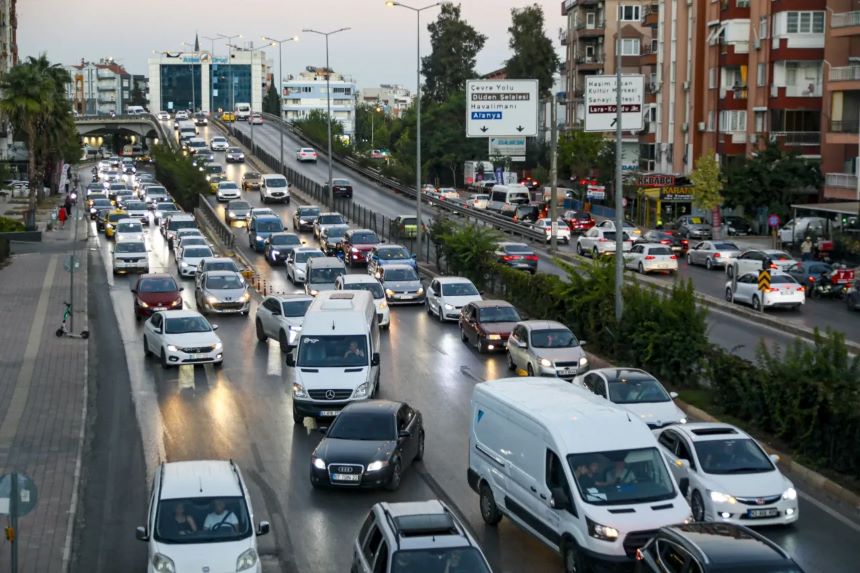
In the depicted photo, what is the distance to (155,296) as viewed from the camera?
131 feet

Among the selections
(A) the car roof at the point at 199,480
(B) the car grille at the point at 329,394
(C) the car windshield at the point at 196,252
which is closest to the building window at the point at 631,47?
(C) the car windshield at the point at 196,252

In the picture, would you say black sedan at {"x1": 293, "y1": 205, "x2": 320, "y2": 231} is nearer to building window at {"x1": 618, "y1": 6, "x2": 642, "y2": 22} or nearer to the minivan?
the minivan

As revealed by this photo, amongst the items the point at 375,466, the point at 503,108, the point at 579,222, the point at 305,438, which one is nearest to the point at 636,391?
the point at 375,466

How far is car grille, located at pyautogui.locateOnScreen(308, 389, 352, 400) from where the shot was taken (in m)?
25.0

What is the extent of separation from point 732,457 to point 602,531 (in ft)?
14.9

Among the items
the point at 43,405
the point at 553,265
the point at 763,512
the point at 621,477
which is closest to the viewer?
the point at 621,477

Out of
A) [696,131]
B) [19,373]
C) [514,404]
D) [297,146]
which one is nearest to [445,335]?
[19,373]

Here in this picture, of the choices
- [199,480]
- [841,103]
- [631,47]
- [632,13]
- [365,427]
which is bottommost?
[365,427]

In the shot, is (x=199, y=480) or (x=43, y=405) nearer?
(x=199, y=480)

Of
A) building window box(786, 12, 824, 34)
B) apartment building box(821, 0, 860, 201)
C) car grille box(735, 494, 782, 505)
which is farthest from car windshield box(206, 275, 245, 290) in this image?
building window box(786, 12, 824, 34)

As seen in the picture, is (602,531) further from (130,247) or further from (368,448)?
(130,247)

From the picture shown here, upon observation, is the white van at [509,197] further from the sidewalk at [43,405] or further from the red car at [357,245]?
the sidewalk at [43,405]

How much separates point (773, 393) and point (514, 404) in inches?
A: 287

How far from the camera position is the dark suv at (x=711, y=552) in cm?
1272
